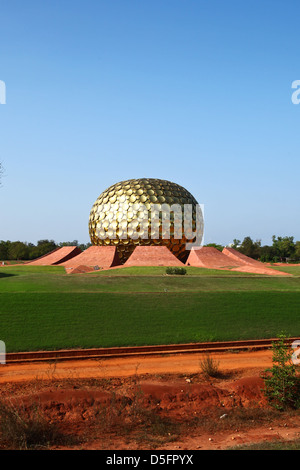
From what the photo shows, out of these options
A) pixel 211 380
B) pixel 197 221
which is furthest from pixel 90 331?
pixel 197 221

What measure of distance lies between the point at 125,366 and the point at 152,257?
83.7ft

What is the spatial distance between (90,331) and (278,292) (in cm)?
1050

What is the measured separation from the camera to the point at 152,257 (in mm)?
36906

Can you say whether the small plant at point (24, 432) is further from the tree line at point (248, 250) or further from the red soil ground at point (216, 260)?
the tree line at point (248, 250)

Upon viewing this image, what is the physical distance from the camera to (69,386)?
384 inches

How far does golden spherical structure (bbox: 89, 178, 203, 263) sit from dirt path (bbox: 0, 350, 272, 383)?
96.4 feet

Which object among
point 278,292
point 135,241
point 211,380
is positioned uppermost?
point 135,241

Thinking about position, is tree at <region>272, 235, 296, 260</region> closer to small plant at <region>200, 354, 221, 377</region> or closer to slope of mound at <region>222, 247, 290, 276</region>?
slope of mound at <region>222, 247, 290, 276</region>

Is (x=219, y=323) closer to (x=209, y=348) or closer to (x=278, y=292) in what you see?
(x=209, y=348)

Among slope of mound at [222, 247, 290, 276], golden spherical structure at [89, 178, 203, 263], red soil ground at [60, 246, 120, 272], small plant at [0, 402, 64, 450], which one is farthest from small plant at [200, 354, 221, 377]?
golden spherical structure at [89, 178, 203, 263]

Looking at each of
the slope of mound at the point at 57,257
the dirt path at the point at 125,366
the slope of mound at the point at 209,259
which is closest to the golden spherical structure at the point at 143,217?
the slope of mound at the point at 57,257

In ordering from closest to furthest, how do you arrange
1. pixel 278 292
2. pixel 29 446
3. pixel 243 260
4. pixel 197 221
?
pixel 29 446, pixel 278 292, pixel 243 260, pixel 197 221

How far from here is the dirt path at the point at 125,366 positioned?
1068 centimetres

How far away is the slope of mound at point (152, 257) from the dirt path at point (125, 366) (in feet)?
73.9
